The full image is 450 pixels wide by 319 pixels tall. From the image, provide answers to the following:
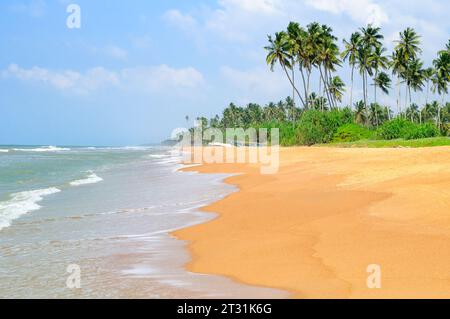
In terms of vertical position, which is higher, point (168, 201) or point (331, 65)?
point (331, 65)

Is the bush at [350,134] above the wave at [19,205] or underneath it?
above

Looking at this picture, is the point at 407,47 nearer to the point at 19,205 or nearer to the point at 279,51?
the point at 279,51

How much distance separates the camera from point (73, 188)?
20500 millimetres

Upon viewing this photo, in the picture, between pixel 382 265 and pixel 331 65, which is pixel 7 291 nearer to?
pixel 382 265

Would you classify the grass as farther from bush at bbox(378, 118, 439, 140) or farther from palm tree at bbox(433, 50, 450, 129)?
palm tree at bbox(433, 50, 450, 129)

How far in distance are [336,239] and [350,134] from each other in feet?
166

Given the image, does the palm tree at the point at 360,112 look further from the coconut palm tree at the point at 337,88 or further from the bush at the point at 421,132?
the bush at the point at 421,132

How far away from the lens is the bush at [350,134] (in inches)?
2194

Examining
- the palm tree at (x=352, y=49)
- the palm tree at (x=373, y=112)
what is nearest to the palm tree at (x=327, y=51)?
the palm tree at (x=352, y=49)

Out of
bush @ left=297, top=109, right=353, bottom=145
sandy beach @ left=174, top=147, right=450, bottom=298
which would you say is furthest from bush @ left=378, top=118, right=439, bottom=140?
sandy beach @ left=174, top=147, right=450, bottom=298

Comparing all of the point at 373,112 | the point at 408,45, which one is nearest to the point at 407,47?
the point at 408,45

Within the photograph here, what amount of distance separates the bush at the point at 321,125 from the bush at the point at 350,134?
1.22 meters
